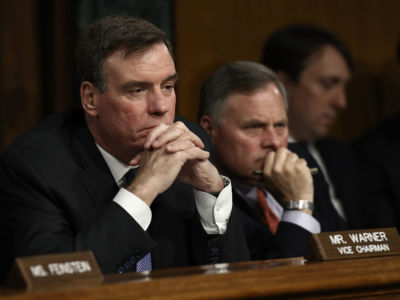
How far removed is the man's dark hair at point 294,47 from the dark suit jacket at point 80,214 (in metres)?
1.55

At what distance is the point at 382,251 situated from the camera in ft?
5.52

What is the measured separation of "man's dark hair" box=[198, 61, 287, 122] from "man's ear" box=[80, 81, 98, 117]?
2.37 ft

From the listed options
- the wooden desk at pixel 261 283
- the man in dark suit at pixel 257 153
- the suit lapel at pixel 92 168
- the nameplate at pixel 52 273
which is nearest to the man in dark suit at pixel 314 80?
the man in dark suit at pixel 257 153

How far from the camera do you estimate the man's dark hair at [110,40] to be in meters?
1.99

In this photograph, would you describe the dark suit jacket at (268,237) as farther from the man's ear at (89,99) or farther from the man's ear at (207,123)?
the man's ear at (89,99)

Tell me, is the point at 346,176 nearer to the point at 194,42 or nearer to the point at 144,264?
the point at 194,42

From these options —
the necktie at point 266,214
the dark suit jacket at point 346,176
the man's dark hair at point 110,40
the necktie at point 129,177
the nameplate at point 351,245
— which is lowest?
the dark suit jacket at point 346,176

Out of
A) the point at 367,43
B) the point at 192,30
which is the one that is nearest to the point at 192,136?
the point at 192,30

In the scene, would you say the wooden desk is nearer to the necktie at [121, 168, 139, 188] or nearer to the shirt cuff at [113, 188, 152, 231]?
the shirt cuff at [113, 188, 152, 231]

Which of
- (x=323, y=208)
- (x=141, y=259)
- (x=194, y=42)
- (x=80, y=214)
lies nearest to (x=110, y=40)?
(x=80, y=214)

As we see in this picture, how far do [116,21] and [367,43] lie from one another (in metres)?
2.32

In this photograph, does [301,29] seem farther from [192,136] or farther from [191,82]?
[192,136]

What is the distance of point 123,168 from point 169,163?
0.22 meters

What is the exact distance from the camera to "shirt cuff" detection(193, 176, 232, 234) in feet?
6.57
